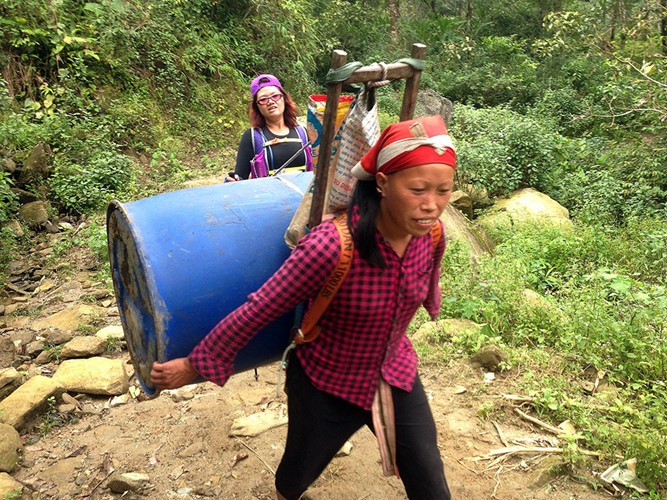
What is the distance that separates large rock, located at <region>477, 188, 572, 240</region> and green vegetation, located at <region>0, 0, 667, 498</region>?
0.24 meters

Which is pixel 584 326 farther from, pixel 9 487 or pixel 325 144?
pixel 9 487

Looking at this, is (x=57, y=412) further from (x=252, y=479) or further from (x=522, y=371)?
(x=522, y=371)

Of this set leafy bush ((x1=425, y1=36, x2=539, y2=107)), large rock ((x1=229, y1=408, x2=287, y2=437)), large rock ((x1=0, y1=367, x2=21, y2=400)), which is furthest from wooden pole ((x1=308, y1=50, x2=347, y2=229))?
leafy bush ((x1=425, y1=36, x2=539, y2=107))

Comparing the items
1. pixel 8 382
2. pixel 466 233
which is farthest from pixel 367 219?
pixel 466 233

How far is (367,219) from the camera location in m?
1.62

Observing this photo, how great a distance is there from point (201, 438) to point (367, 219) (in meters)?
2.01

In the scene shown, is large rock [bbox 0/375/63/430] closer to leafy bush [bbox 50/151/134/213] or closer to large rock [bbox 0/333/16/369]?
large rock [bbox 0/333/16/369]

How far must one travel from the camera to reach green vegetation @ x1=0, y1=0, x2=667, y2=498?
11.9 feet

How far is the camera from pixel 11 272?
5.50 metres

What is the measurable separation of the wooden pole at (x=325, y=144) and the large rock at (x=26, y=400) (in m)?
2.42

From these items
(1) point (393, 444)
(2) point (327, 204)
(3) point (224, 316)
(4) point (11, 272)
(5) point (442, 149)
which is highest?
(5) point (442, 149)

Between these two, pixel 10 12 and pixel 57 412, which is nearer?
pixel 57 412

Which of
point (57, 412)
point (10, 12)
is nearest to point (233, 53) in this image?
point (10, 12)

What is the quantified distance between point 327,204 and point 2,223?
5.41 meters
